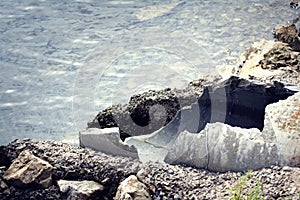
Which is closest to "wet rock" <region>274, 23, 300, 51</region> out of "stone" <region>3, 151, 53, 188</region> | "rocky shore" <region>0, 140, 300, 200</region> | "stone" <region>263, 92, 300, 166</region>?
"stone" <region>263, 92, 300, 166</region>

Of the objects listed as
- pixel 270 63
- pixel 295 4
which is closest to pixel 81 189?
pixel 270 63

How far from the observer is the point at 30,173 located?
1920mm

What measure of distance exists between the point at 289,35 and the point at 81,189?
5.49 feet

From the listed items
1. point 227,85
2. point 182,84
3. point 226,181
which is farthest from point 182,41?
point 226,181

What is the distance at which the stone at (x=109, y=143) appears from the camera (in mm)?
2004

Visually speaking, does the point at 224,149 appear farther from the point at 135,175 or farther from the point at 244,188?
the point at 135,175

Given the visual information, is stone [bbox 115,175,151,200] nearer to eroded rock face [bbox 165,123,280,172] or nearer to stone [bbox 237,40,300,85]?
eroded rock face [bbox 165,123,280,172]

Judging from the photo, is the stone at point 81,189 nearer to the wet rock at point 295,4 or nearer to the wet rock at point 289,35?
the wet rock at point 289,35

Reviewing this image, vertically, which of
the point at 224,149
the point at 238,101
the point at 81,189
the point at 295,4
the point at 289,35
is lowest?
the point at 81,189

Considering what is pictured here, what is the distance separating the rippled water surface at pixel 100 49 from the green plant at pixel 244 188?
101cm

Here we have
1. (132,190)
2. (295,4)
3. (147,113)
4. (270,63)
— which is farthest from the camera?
(295,4)

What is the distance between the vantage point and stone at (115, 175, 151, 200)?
70.2 inches

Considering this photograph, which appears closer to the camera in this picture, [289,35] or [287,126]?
[287,126]

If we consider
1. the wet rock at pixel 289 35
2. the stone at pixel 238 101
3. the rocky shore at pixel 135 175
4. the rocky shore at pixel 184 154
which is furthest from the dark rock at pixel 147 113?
the wet rock at pixel 289 35
